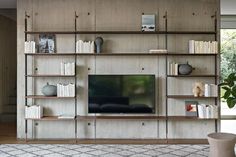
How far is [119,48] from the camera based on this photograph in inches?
224

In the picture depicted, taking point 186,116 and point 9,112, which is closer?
point 186,116

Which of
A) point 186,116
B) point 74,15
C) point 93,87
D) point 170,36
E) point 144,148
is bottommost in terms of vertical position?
point 144,148

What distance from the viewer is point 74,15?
18.7ft

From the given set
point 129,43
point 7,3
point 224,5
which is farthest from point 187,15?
point 7,3

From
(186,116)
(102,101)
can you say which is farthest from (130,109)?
(186,116)

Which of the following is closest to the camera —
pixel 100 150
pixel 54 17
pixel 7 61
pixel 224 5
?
pixel 100 150

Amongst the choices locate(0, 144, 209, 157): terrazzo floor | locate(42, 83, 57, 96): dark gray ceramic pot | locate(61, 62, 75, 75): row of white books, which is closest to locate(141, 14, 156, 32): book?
locate(61, 62, 75, 75): row of white books

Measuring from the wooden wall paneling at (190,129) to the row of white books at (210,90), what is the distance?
616mm

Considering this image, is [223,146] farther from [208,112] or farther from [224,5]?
[224,5]

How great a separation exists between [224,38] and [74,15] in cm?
435

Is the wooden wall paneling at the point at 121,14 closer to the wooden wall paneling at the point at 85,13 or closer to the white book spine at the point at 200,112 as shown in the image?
the wooden wall paneling at the point at 85,13

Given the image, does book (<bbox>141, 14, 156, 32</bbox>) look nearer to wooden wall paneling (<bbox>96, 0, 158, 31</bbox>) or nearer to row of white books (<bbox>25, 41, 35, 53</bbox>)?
wooden wall paneling (<bbox>96, 0, 158, 31</bbox>)

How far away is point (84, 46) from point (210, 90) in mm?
2472

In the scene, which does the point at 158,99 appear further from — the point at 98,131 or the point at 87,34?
the point at 87,34
